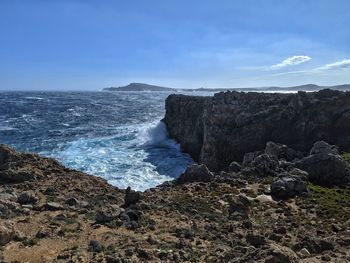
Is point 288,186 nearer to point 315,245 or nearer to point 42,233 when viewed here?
point 315,245

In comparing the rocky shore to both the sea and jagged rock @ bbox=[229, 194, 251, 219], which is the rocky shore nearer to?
jagged rock @ bbox=[229, 194, 251, 219]

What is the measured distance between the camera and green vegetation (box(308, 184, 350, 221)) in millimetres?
21031

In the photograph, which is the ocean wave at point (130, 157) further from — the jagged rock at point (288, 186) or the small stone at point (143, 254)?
the small stone at point (143, 254)

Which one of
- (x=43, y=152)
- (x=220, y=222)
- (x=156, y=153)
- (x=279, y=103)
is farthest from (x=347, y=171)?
(x=43, y=152)

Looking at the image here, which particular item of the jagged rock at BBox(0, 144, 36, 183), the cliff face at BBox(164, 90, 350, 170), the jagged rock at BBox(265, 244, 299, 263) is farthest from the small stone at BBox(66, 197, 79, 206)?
the cliff face at BBox(164, 90, 350, 170)

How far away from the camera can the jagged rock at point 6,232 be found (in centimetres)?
1388

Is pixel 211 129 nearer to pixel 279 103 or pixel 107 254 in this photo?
pixel 279 103

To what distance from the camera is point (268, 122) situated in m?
47.4

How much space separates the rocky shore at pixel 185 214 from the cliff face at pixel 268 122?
11.1m

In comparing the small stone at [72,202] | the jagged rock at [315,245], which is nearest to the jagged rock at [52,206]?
the small stone at [72,202]

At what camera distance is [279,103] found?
50156 millimetres

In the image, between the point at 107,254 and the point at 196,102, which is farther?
the point at 196,102

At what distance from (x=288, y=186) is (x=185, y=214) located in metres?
7.61

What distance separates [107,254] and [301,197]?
13.4 m
